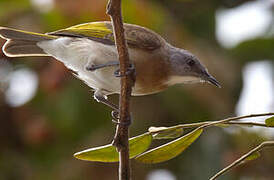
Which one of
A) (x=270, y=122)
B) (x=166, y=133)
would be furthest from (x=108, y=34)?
(x=270, y=122)

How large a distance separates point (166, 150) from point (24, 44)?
169 cm

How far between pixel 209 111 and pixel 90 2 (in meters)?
1.60

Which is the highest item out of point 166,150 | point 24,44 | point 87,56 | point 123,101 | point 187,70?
point 24,44

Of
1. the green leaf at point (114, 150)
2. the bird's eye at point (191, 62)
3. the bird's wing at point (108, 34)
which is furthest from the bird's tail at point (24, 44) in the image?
the green leaf at point (114, 150)

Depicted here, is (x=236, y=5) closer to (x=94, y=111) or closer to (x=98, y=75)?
(x=94, y=111)

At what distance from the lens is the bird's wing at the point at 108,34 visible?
345cm

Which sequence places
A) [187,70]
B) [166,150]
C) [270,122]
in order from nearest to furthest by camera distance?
[270,122], [166,150], [187,70]

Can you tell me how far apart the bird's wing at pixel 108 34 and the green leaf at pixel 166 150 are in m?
1.09

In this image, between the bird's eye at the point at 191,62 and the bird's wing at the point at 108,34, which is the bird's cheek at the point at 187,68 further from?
the bird's wing at the point at 108,34

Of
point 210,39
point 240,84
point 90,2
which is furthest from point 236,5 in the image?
point 90,2

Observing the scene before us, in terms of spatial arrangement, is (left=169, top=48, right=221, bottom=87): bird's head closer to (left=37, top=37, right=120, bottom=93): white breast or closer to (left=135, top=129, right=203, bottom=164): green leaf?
(left=37, top=37, right=120, bottom=93): white breast

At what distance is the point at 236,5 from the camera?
6.52 metres

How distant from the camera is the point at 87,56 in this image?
3.62 meters

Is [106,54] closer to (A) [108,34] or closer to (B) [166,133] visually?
(A) [108,34]
